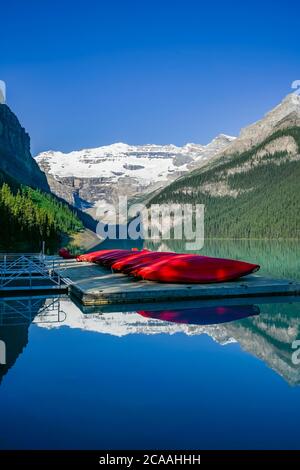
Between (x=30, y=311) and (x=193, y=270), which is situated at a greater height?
(x=193, y=270)

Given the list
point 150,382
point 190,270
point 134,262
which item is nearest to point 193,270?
point 190,270

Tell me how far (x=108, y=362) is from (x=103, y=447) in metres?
3.89

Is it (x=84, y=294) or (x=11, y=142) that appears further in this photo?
(x=11, y=142)

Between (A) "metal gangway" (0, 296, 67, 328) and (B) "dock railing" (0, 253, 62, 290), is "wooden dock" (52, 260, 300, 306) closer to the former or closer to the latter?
(A) "metal gangway" (0, 296, 67, 328)

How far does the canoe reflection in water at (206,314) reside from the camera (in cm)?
1412

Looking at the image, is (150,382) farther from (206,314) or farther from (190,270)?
(190,270)

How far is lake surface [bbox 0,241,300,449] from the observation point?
6043 mm

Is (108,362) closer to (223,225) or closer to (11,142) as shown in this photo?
(223,225)

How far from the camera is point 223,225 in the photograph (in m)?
180

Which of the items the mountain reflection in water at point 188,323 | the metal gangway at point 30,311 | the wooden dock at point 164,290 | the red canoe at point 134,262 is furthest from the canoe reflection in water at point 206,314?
the red canoe at point 134,262

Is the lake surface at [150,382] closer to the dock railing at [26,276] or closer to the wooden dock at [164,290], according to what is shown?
the wooden dock at [164,290]

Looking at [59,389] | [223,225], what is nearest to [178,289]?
[59,389]

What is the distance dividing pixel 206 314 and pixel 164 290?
3.33 metres

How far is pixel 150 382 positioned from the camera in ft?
27.0
